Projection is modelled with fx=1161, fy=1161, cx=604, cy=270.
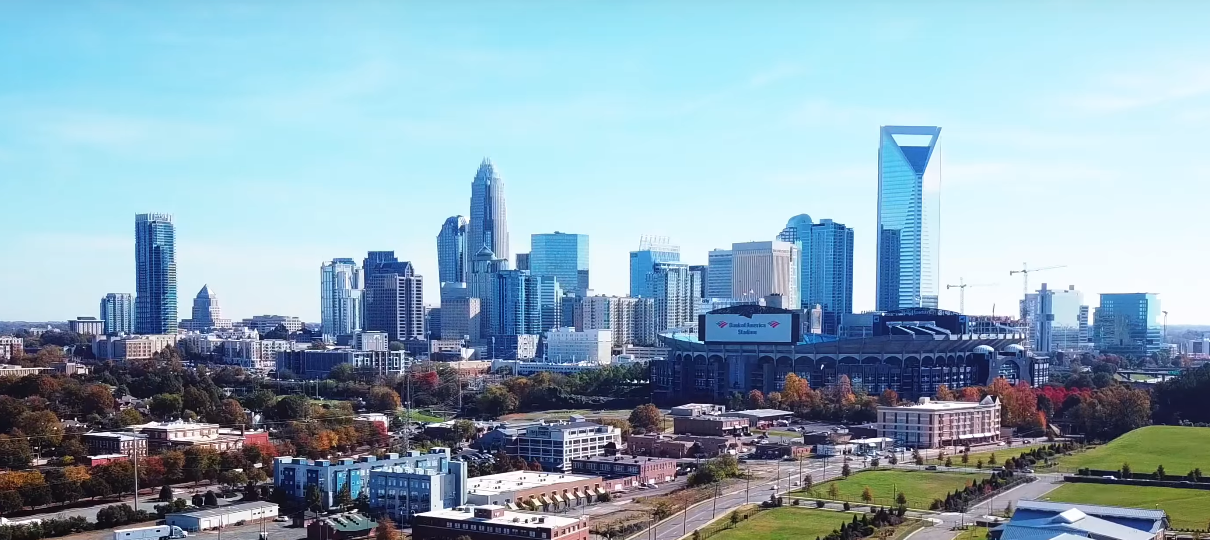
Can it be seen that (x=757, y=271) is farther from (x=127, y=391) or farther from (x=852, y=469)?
(x=852, y=469)

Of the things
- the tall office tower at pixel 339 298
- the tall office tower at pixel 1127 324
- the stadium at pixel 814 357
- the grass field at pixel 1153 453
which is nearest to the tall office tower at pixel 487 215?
the tall office tower at pixel 339 298

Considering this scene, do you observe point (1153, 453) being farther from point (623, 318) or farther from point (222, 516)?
point (623, 318)

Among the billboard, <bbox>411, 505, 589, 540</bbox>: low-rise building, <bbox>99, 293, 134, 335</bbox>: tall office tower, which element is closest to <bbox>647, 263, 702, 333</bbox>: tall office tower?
the billboard

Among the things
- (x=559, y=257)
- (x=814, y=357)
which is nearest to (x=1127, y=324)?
(x=559, y=257)

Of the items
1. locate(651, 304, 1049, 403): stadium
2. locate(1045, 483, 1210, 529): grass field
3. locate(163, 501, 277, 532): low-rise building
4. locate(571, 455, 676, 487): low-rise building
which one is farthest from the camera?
locate(651, 304, 1049, 403): stadium

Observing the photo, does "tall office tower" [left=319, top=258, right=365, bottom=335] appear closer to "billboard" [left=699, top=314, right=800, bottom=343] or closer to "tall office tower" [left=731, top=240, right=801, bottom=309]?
"tall office tower" [left=731, top=240, right=801, bottom=309]
